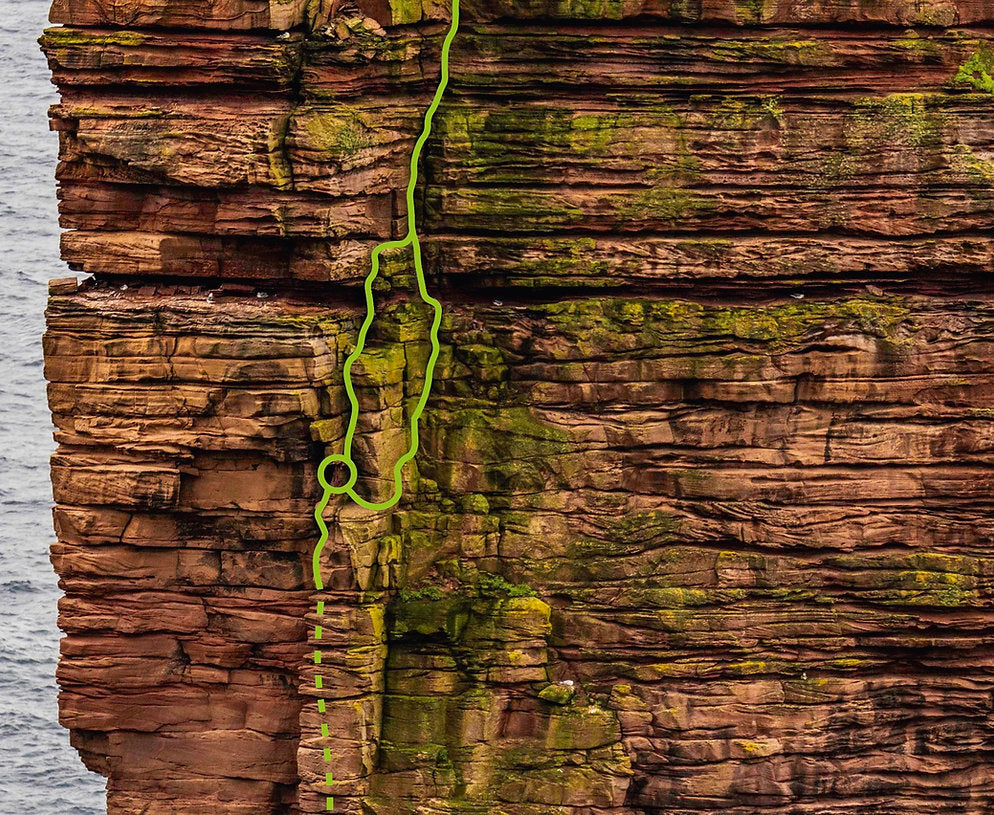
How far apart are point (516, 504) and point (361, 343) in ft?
9.31

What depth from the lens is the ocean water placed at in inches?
1682

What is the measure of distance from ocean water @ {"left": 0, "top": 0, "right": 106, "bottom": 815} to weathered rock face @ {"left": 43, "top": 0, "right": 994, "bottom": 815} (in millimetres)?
13719

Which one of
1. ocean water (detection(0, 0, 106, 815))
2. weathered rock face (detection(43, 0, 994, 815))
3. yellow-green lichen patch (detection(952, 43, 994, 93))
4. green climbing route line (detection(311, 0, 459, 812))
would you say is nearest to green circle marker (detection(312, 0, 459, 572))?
green climbing route line (detection(311, 0, 459, 812))

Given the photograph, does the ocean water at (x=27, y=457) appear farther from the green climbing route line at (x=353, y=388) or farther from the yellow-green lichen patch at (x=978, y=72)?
the yellow-green lichen patch at (x=978, y=72)

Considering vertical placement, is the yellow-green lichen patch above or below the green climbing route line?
above

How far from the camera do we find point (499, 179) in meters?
28.9

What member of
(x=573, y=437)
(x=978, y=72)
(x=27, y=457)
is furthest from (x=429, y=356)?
(x=27, y=457)

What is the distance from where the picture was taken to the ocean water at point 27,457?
42.7 m

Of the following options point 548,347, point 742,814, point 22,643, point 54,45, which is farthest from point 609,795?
point 22,643

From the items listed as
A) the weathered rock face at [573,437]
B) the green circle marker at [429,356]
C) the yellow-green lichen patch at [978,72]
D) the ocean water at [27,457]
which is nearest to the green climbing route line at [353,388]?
the green circle marker at [429,356]

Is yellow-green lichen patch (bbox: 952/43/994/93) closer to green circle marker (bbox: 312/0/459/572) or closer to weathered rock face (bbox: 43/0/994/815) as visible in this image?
weathered rock face (bbox: 43/0/994/815)

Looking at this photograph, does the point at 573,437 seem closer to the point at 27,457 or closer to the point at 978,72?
Answer: the point at 978,72

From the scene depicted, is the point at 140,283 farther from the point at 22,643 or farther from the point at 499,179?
the point at 22,643

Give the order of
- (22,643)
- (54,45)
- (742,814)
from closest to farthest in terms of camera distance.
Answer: (54,45) → (742,814) → (22,643)
